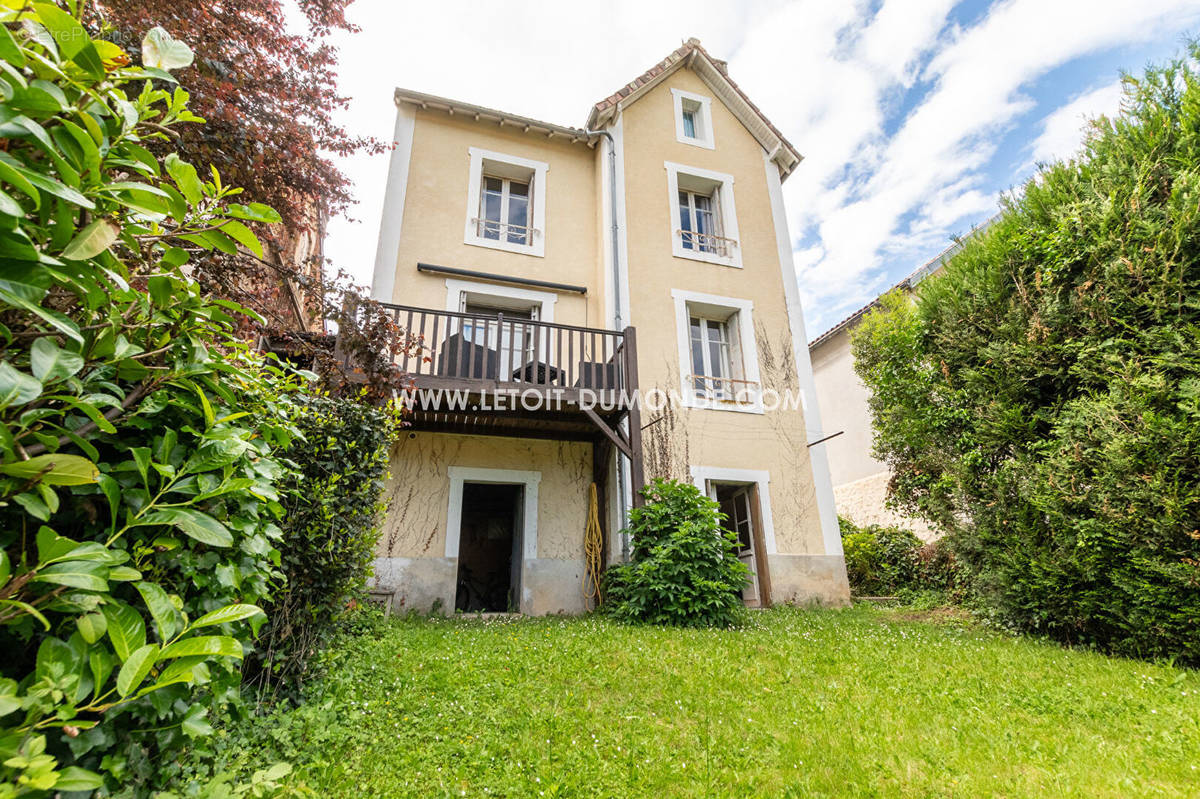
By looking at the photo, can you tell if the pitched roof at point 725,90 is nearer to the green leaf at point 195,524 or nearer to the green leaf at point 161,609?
the green leaf at point 195,524

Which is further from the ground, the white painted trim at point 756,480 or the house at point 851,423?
the house at point 851,423

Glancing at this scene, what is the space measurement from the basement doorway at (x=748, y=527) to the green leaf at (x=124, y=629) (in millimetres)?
6788

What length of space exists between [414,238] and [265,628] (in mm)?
6450

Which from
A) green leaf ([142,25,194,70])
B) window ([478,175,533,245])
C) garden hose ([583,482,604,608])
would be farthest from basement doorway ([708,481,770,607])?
green leaf ([142,25,194,70])

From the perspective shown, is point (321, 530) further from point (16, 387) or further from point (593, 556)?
point (593, 556)

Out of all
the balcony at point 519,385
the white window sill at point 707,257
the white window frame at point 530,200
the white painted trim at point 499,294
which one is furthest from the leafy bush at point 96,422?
the white window sill at point 707,257

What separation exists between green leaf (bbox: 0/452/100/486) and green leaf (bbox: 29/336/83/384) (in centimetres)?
14

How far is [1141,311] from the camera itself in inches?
177

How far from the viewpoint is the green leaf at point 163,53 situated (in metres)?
1.12

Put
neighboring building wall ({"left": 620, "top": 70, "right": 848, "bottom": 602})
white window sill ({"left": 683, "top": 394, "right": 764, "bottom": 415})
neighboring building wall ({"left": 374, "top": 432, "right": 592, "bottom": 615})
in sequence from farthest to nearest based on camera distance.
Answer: white window sill ({"left": 683, "top": 394, "right": 764, "bottom": 415}) < neighboring building wall ({"left": 620, "top": 70, "right": 848, "bottom": 602}) < neighboring building wall ({"left": 374, "top": 432, "right": 592, "bottom": 615})

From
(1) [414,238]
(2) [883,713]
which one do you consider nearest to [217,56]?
(1) [414,238]

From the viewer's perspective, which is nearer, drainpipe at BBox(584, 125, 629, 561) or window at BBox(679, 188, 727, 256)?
drainpipe at BBox(584, 125, 629, 561)

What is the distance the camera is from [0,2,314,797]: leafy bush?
0.85m

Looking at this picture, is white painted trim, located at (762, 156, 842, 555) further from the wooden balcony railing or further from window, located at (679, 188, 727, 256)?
the wooden balcony railing
